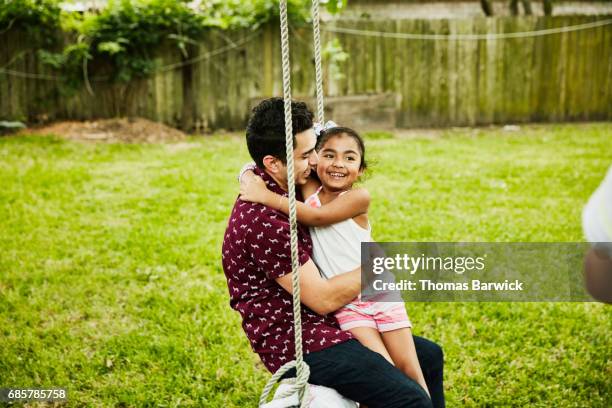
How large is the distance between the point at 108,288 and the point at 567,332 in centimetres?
283

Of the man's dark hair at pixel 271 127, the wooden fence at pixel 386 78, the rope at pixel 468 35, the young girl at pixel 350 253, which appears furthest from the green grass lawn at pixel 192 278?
the rope at pixel 468 35

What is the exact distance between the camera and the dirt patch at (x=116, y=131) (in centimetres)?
815

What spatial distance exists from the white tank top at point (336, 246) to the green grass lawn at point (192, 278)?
0.69 metres

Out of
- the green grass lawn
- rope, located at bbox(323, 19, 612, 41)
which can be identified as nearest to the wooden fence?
rope, located at bbox(323, 19, 612, 41)

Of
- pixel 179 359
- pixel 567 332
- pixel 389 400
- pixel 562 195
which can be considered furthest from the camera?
pixel 562 195

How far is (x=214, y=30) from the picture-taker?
884 cm

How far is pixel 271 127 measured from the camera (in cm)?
188

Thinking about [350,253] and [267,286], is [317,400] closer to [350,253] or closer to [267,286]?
[267,286]

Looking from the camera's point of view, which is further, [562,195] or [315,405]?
[562,195]

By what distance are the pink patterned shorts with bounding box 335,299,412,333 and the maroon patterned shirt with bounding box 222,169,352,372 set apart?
5 centimetres

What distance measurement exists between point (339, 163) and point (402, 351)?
0.68 metres

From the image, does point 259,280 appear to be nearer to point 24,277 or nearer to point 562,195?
point 24,277

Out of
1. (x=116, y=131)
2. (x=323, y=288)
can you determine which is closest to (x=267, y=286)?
(x=323, y=288)

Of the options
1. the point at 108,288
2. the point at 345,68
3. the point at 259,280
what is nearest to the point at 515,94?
the point at 345,68
